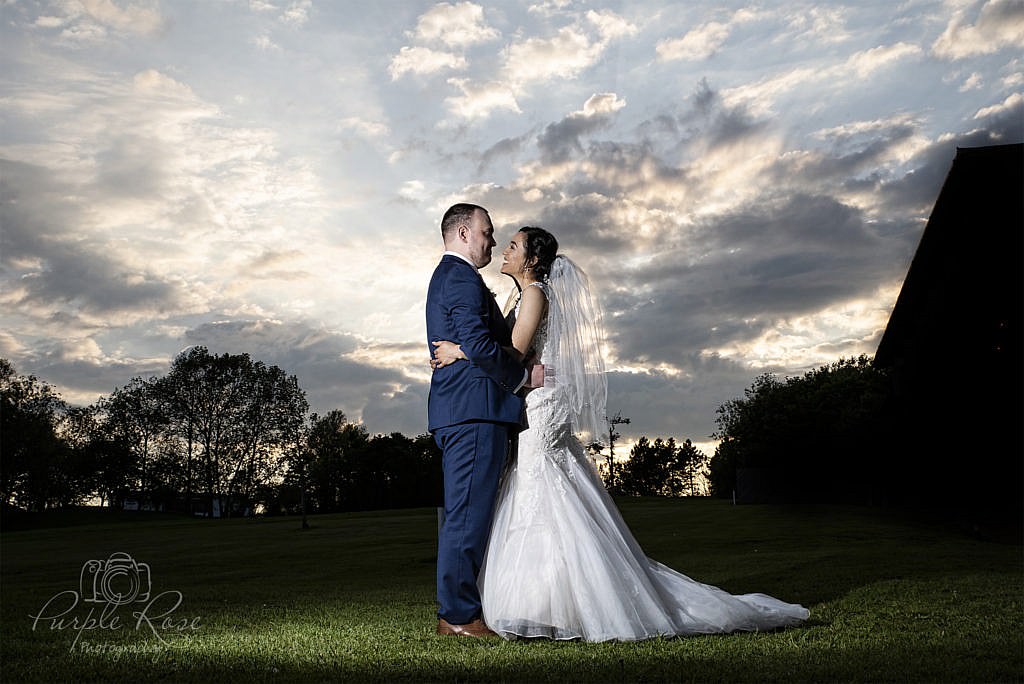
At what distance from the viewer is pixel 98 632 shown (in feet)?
18.2

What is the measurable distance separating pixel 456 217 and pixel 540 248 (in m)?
0.63

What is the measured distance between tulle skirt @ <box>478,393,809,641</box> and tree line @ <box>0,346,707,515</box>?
37.5m

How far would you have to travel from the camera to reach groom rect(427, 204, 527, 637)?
484cm

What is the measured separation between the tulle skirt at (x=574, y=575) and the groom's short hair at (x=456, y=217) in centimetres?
137

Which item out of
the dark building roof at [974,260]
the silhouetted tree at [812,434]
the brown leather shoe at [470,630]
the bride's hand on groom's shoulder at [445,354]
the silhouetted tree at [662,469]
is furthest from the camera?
the silhouetted tree at [662,469]

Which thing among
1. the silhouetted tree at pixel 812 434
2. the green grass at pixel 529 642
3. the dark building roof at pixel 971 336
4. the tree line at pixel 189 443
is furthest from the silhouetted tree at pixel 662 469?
the green grass at pixel 529 642

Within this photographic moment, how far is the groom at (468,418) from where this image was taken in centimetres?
484

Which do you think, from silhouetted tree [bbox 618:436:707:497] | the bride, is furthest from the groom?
silhouetted tree [bbox 618:436:707:497]

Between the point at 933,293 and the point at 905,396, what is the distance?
169 inches

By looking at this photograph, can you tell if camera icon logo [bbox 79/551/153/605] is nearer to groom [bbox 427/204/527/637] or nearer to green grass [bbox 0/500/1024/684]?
green grass [bbox 0/500/1024/684]

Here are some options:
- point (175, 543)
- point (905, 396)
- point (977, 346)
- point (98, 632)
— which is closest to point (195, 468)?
point (175, 543)

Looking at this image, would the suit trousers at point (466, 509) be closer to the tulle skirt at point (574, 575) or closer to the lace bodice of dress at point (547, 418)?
the tulle skirt at point (574, 575)

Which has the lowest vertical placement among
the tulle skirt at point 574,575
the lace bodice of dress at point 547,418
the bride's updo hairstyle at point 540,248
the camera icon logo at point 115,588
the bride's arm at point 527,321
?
the camera icon logo at point 115,588

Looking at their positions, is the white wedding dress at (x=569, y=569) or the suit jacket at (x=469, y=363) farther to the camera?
the suit jacket at (x=469, y=363)
